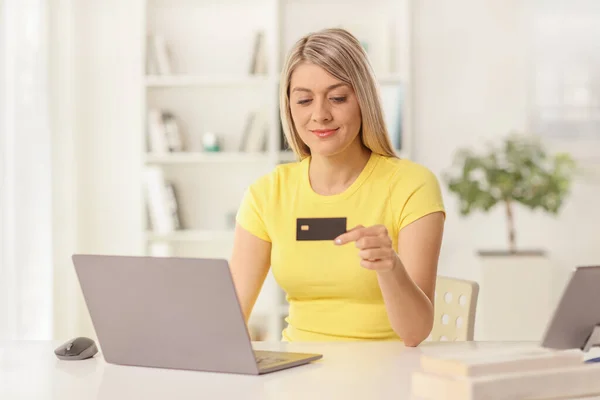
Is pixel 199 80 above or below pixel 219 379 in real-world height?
above

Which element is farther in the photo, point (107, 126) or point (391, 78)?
point (107, 126)

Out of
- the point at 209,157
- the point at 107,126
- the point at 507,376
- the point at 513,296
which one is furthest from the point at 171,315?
the point at 107,126

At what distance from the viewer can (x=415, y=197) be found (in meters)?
2.04

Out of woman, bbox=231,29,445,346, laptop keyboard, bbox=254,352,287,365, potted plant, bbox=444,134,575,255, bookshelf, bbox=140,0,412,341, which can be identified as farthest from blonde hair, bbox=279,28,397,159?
bookshelf, bbox=140,0,412,341

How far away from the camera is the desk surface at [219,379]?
4.47ft

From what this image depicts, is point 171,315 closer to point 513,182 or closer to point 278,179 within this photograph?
point 278,179

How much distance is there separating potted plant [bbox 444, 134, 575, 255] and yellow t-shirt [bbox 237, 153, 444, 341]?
2.07 m

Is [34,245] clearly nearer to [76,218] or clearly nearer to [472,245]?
[76,218]

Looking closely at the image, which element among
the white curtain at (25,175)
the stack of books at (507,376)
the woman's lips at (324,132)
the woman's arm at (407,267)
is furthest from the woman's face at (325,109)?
the white curtain at (25,175)

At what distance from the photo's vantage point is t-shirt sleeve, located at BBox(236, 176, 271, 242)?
2154mm

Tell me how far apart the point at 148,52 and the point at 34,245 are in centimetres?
115

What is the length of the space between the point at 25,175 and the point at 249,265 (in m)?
2.05

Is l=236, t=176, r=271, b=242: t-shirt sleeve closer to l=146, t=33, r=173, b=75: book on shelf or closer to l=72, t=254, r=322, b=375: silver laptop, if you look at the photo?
l=72, t=254, r=322, b=375: silver laptop

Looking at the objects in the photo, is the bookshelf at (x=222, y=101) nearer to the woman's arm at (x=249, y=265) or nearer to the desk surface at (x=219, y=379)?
the woman's arm at (x=249, y=265)
